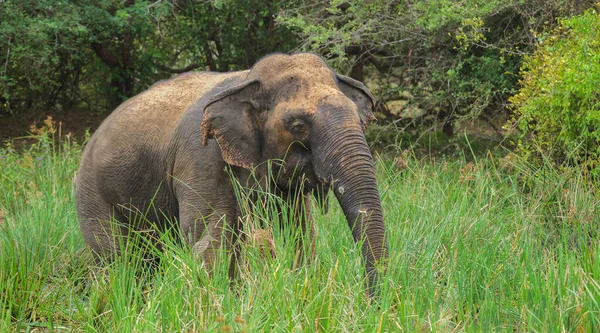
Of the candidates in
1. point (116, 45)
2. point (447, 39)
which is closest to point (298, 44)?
point (447, 39)

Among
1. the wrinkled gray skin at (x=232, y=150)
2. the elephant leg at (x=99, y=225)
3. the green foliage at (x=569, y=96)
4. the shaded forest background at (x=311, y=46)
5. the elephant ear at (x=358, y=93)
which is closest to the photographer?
the wrinkled gray skin at (x=232, y=150)

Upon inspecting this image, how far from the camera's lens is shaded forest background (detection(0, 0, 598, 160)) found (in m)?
10.8

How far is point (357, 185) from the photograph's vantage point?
16.8ft

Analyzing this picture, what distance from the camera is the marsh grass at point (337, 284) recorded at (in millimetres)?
4414

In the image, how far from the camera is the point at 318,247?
5598 mm

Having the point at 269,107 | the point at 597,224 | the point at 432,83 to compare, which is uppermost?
the point at 269,107

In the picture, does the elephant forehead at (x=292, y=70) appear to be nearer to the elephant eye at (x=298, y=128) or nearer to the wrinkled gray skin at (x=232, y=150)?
the wrinkled gray skin at (x=232, y=150)

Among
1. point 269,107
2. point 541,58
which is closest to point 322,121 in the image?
point 269,107

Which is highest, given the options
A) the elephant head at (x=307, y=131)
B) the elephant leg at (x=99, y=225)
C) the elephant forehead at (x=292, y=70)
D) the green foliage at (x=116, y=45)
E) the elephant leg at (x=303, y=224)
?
the elephant forehead at (x=292, y=70)

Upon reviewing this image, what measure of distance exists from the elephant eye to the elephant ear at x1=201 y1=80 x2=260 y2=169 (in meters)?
0.31

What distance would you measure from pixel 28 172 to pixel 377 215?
19.2ft

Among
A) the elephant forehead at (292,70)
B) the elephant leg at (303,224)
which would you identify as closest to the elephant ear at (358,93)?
the elephant forehead at (292,70)

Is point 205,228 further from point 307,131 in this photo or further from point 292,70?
point 292,70

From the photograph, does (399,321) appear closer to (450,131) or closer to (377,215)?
(377,215)
